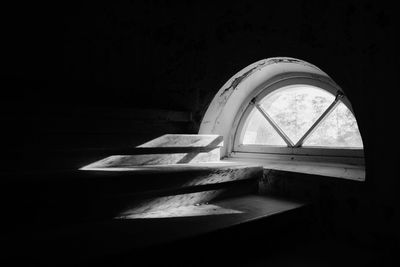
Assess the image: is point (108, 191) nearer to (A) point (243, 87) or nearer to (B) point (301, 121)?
(A) point (243, 87)

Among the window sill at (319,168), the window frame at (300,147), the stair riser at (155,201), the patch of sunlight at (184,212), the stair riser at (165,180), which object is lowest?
the patch of sunlight at (184,212)

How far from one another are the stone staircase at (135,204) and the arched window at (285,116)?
473 mm

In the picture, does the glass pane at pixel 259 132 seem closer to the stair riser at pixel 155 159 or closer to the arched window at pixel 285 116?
the arched window at pixel 285 116

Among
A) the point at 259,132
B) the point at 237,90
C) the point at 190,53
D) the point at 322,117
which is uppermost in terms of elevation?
the point at 190,53

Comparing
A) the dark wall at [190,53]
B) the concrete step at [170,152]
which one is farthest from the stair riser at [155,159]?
the dark wall at [190,53]

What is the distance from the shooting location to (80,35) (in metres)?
1.93

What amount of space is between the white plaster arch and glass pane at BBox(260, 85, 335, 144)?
11 cm

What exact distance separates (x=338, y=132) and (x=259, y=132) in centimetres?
70

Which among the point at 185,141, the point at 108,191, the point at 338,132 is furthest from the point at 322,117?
the point at 108,191

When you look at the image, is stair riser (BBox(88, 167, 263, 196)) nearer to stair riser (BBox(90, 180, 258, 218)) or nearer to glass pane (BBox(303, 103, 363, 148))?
stair riser (BBox(90, 180, 258, 218))

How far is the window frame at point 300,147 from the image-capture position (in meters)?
1.84

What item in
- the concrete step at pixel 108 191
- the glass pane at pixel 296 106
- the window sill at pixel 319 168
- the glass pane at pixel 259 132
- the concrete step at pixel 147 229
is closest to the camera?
the concrete step at pixel 147 229

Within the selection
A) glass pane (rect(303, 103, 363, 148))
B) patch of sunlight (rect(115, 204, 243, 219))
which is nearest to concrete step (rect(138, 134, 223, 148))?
patch of sunlight (rect(115, 204, 243, 219))

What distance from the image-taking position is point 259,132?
8.14 ft
